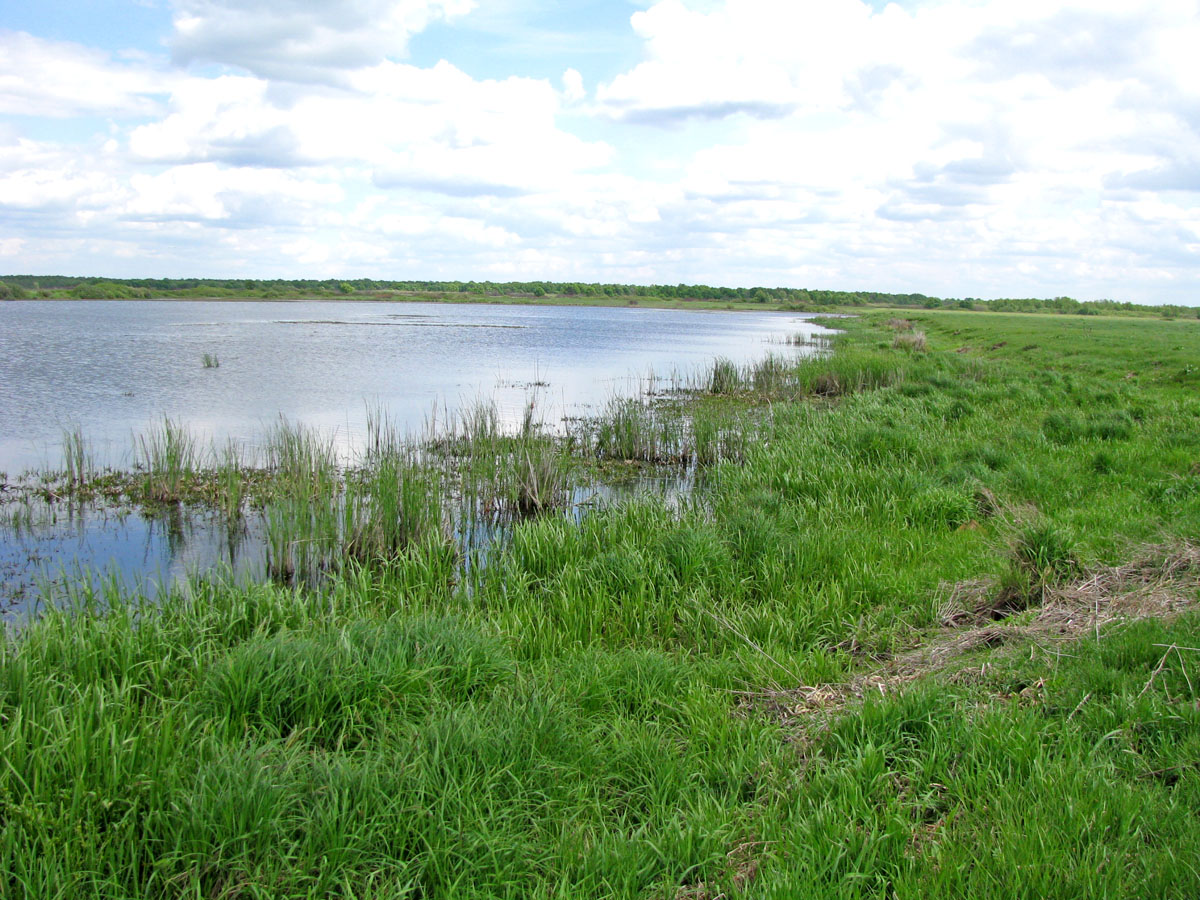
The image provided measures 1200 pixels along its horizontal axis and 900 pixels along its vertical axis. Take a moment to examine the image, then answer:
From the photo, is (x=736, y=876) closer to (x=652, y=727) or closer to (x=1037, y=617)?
(x=652, y=727)

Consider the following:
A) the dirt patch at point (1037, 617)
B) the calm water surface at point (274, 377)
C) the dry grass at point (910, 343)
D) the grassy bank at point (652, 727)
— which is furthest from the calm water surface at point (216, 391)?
the dry grass at point (910, 343)

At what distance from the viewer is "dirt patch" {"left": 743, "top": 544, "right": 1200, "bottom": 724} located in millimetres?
4887

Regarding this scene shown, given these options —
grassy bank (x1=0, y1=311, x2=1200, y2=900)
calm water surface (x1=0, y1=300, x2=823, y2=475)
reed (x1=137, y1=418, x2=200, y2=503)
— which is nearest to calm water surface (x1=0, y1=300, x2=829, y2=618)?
calm water surface (x1=0, y1=300, x2=823, y2=475)

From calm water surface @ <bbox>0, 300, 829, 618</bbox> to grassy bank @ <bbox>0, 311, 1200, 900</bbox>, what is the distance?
269 centimetres

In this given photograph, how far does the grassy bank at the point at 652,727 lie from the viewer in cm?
313

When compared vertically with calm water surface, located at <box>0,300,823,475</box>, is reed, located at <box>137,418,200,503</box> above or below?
below

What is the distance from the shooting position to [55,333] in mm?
45375

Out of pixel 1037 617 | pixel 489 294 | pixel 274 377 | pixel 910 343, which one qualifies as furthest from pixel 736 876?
pixel 489 294

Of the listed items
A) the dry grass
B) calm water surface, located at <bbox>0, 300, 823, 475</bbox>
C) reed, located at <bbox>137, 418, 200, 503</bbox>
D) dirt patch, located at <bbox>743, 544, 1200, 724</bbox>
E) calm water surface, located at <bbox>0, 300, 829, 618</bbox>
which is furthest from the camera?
the dry grass

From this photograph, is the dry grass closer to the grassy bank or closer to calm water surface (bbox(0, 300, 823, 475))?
calm water surface (bbox(0, 300, 823, 475))

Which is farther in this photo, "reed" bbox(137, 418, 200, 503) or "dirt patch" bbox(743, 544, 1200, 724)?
"reed" bbox(137, 418, 200, 503)

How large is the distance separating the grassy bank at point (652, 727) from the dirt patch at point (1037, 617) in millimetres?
32

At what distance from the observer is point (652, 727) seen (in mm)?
4539

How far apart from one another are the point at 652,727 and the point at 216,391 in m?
23.1
